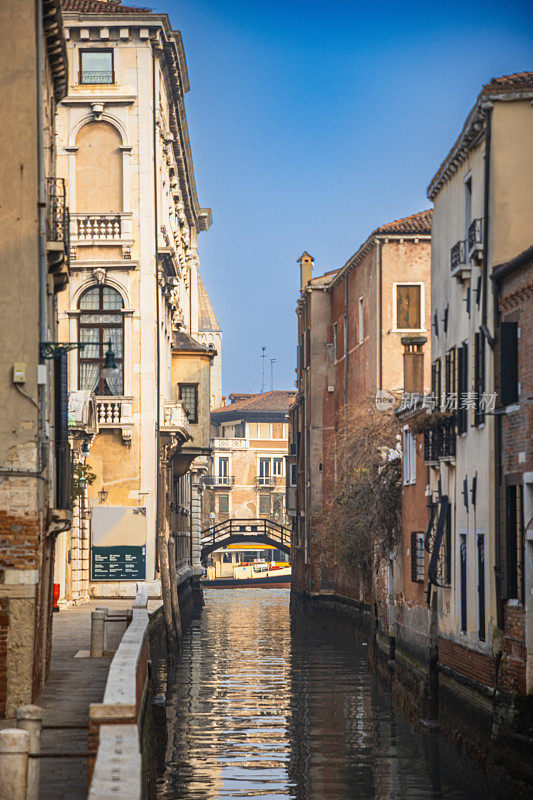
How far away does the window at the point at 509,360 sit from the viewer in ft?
52.4

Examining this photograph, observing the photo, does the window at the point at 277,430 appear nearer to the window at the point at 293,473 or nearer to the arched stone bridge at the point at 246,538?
the arched stone bridge at the point at 246,538

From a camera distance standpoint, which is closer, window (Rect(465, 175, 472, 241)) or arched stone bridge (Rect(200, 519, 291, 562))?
window (Rect(465, 175, 472, 241))

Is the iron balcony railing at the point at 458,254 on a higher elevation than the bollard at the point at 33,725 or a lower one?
higher

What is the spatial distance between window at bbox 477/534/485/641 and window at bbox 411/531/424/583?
16.8 ft

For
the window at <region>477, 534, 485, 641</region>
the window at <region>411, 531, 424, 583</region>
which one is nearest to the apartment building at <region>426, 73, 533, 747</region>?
the window at <region>477, 534, 485, 641</region>

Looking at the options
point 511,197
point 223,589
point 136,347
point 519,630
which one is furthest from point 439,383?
point 223,589

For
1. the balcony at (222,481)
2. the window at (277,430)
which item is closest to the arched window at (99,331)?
the balcony at (222,481)

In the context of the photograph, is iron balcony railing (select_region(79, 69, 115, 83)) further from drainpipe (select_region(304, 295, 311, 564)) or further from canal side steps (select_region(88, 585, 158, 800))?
canal side steps (select_region(88, 585, 158, 800))

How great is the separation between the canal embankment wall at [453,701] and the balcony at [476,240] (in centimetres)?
572

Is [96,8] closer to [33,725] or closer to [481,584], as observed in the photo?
[481,584]

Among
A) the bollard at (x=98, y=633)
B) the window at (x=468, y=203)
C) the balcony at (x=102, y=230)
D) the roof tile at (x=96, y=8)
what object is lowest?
the bollard at (x=98, y=633)

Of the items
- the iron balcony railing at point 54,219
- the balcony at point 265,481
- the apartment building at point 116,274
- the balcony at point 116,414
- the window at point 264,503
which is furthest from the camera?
the window at point 264,503

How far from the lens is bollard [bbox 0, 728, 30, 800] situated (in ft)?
24.8

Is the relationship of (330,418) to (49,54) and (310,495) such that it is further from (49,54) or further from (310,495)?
(49,54)
